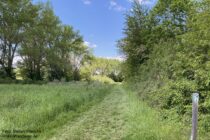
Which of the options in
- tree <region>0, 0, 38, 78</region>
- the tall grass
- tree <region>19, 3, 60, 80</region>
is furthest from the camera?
tree <region>19, 3, 60, 80</region>

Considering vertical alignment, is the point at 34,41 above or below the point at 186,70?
above

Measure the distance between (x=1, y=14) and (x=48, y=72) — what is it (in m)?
13.1

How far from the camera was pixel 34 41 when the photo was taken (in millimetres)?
42062

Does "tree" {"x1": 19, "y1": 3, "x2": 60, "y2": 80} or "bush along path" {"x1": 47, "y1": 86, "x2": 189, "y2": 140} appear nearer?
"bush along path" {"x1": 47, "y1": 86, "x2": 189, "y2": 140}

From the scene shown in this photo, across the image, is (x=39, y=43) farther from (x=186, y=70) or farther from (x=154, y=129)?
(x=154, y=129)

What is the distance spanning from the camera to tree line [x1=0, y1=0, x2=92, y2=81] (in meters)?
37.6

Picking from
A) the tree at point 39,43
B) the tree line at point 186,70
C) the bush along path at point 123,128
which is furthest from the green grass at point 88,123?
the tree at point 39,43

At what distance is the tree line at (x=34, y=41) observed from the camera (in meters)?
37.6

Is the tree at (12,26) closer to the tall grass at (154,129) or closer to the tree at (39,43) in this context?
the tree at (39,43)

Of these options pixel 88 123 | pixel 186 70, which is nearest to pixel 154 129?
pixel 186 70

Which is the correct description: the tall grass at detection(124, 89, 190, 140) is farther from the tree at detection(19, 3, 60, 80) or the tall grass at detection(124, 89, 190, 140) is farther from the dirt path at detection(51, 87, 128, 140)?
the tree at detection(19, 3, 60, 80)

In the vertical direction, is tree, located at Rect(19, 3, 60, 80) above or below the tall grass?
above

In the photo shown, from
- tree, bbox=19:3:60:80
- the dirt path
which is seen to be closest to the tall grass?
the dirt path

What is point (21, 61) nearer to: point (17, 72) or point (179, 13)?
point (17, 72)
